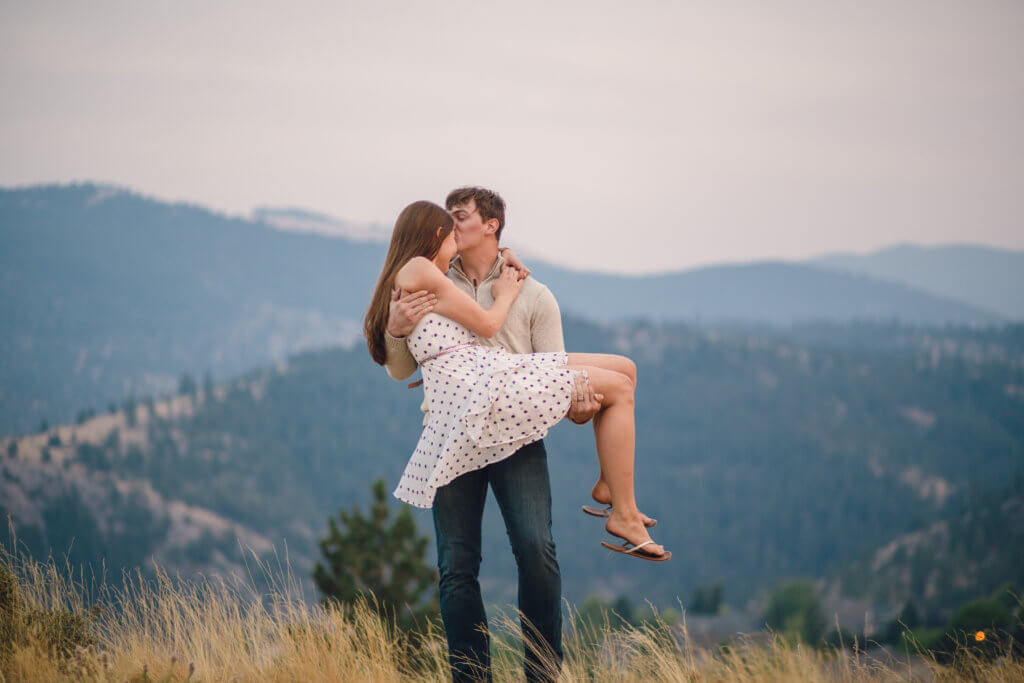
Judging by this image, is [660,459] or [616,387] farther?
[660,459]

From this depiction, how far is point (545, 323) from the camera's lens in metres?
3.82

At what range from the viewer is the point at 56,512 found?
108 m

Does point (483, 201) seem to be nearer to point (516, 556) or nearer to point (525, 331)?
point (525, 331)

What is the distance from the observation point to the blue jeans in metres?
3.40

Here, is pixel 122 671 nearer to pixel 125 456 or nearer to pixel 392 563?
pixel 392 563

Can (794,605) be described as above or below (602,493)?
below

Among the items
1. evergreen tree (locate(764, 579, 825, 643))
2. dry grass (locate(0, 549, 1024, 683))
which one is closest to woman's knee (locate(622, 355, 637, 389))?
dry grass (locate(0, 549, 1024, 683))

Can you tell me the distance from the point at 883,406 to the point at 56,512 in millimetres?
142166

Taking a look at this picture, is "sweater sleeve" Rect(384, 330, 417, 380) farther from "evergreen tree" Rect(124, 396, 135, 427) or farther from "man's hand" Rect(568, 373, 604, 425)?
"evergreen tree" Rect(124, 396, 135, 427)

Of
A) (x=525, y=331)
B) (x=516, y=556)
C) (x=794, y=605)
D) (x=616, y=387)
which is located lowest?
(x=794, y=605)

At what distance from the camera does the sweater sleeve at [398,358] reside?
3.74 metres

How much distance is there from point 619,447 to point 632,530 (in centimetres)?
33

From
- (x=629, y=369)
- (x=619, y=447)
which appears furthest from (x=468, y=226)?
(x=619, y=447)

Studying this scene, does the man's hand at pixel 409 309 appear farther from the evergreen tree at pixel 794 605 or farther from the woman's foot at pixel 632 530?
the evergreen tree at pixel 794 605
